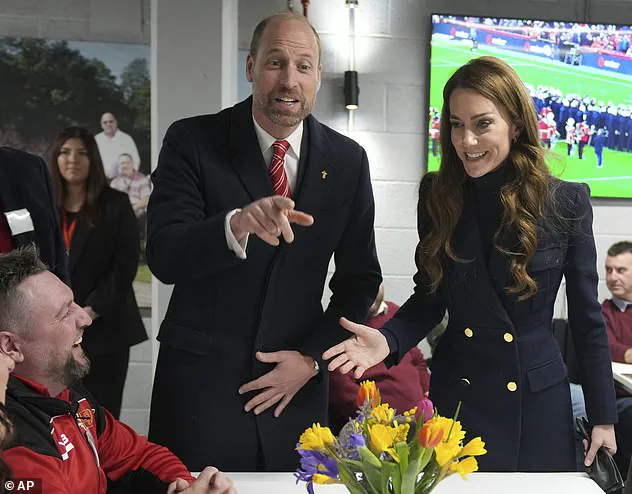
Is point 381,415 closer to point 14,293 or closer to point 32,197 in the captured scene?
point 14,293

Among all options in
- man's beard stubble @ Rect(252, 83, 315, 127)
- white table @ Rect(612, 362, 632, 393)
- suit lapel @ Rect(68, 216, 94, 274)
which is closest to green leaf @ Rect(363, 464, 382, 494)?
man's beard stubble @ Rect(252, 83, 315, 127)

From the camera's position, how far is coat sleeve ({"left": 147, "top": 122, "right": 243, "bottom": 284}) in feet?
5.14

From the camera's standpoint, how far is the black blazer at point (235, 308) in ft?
5.75

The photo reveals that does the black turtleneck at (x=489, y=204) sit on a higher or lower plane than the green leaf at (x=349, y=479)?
higher

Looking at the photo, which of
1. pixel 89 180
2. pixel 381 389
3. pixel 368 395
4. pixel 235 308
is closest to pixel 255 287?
pixel 235 308

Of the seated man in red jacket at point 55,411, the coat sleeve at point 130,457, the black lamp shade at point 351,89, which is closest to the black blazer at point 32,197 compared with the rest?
the seated man in red jacket at point 55,411

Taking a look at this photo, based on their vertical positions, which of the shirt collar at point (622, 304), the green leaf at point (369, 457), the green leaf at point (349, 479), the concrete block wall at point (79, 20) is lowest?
the shirt collar at point (622, 304)

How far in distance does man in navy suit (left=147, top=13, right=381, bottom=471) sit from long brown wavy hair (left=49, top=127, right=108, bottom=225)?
5.40 feet

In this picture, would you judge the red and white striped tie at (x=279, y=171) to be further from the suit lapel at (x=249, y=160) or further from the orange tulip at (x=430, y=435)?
the orange tulip at (x=430, y=435)

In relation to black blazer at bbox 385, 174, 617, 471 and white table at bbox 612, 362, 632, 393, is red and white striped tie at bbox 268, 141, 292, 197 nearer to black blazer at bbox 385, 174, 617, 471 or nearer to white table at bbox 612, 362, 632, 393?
black blazer at bbox 385, 174, 617, 471

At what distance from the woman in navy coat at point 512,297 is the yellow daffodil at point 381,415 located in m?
0.53

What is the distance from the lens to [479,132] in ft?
5.79

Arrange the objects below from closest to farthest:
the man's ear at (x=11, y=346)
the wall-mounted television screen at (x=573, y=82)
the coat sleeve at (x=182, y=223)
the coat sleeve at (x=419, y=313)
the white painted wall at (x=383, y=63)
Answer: the man's ear at (x=11, y=346)
the coat sleeve at (x=182, y=223)
the coat sleeve at (x=419, y=313)
the white painted wall at (x=383, y=63)
the wall-mounted television screen at (x=573, y=82)

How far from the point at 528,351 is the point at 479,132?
0.54m
